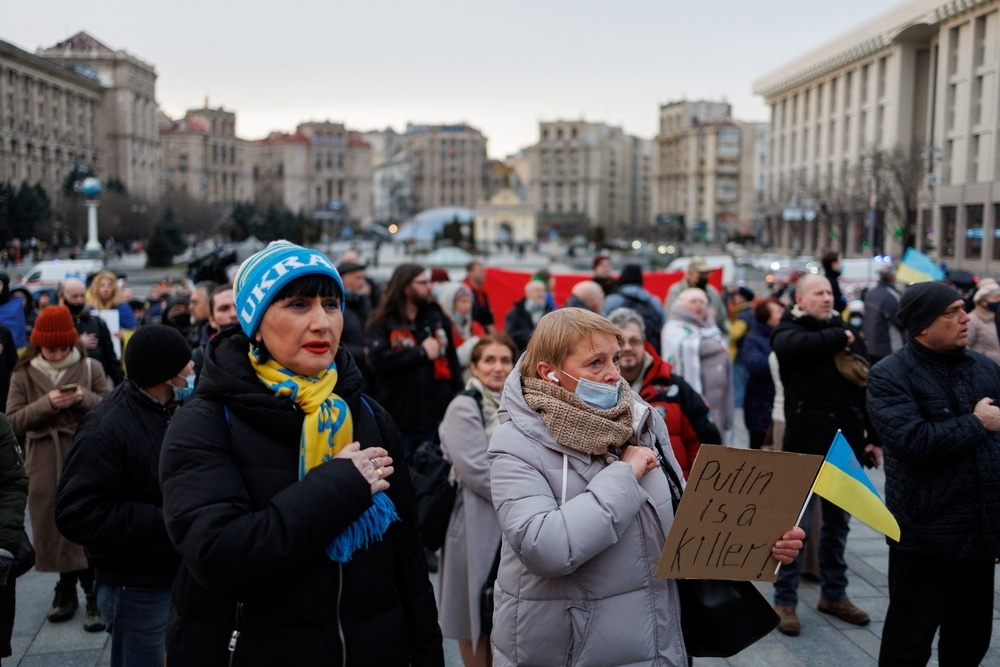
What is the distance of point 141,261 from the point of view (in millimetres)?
59000

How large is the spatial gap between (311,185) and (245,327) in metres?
145

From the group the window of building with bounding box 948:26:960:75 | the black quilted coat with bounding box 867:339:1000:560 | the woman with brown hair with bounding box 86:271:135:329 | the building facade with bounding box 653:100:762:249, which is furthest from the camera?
the building facade with bounding box 653:100:762:249

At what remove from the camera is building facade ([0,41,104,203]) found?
66812mm

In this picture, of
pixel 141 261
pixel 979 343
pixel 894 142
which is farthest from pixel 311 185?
pixel 979 343

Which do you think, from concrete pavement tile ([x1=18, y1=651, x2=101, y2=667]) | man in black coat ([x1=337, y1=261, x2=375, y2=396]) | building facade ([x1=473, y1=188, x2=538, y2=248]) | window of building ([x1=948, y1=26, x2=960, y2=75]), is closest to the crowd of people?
concrete pavement tile ([x1=18, y1=651, x2=101, y2=667])

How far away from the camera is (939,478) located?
3.69 m

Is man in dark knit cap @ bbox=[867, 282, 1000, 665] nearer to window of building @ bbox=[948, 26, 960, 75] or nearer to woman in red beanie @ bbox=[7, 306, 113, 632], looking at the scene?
woman in red beanie @ bbox=[7, 306, 113, 632]

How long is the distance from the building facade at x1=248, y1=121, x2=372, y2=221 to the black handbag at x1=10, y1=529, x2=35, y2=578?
14009cm

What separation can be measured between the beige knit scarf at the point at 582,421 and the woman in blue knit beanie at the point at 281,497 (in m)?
0.52

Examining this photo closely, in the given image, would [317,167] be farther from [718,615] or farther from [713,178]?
[718,615]

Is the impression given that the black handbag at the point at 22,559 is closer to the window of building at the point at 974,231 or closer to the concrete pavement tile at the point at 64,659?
the concrete pavement tile at the point at 64,659

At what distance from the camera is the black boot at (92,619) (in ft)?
16.4

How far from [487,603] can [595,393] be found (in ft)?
5.45

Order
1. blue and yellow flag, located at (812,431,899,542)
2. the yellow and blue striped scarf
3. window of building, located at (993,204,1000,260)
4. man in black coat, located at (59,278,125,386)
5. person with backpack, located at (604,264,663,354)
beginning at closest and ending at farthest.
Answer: the yellow and blue striped scarf < blue and yellow flag, located at (812,431,899,542) < man in black coat, located at (59,278,125,386) < person with backpack, located at (604,264,663,354) < window of building, located at (993,204,1000,260)
